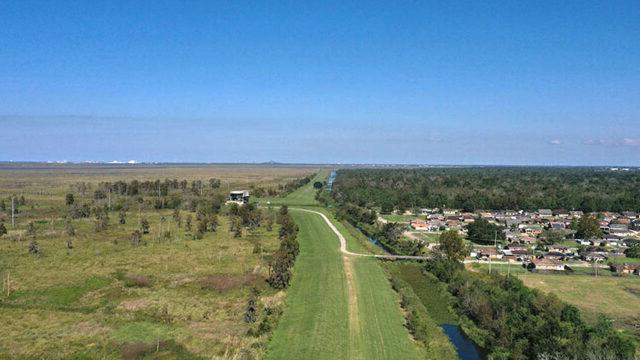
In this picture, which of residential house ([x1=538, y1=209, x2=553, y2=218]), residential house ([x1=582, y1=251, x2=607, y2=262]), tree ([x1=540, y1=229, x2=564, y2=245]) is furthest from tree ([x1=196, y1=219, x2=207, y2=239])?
residential house ([x1=538, y1=209, x2=553, y2=218])

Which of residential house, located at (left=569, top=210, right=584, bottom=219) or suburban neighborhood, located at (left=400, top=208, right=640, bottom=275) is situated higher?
residential house, located at (left=569, top=210, right=584, bottom=219)

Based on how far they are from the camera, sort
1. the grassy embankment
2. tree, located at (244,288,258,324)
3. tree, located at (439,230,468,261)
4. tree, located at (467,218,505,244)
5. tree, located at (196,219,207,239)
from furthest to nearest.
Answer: tree, located at (467,218,505,244)
tree, located at (196,219,207,239)
tree, located at (439,230,468,261)
tree, located at (244,288,258,324)
the grassy embankment

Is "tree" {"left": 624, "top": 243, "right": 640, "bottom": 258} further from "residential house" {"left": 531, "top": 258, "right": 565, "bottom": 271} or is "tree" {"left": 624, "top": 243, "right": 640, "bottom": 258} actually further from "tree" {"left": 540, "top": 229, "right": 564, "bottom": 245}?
"residential house" {"left": 531, "top": 258, "right": 565, "bottom": 271}

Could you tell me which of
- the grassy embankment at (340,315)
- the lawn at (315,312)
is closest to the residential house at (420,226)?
the lawn at (315,312)

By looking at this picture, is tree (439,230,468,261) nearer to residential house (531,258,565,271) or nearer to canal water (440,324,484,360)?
residential house (531,258,565,271)

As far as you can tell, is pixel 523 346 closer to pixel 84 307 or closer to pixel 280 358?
pixel 280 358

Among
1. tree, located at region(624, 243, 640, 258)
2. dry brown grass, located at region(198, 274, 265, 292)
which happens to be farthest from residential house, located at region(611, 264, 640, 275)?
dry brown grass, located at region(198, 274, 265, 292)

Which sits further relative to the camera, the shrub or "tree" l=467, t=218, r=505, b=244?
"tree" l=467, t=218, r=505, b=244

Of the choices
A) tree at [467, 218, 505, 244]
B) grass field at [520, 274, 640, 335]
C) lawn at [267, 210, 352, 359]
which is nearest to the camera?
lawn at [267, 210, 352, 359]

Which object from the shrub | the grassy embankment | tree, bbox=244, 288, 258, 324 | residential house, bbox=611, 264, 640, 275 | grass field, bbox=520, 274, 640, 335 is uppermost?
the shrub
